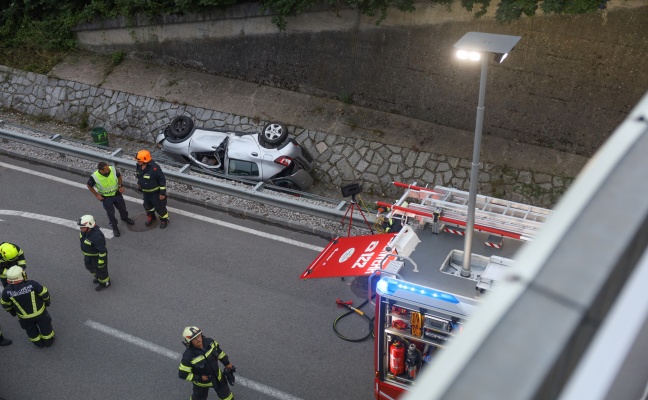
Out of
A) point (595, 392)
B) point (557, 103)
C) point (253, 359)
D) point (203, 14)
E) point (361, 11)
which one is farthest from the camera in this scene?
point (203, 14)

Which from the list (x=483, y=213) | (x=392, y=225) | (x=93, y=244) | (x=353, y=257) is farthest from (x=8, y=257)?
(x=483, y=213)

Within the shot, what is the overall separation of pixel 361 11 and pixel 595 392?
44.4 ft

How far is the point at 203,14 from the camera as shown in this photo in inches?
642

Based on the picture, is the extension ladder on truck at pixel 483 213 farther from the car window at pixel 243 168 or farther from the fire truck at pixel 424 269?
the car window at pixel 243 168

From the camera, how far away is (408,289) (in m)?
6.70

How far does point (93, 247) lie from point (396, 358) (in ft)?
16.1

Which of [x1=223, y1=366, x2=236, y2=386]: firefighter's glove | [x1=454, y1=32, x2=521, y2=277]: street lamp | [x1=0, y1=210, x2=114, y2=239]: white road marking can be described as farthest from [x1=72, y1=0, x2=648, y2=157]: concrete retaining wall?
[x1=223, y1=366, x2=236, y2=386]: firefighter's glove

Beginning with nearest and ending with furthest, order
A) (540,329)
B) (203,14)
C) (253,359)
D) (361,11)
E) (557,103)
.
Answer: (540,329) < (253,359) < (557,103) < (361,11) < (203,14)

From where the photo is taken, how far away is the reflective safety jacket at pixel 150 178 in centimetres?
1103

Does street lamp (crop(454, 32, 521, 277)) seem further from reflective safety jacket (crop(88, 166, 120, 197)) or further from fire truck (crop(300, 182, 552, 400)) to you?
reflective safety jacket (crop(88, 166, 120, 197))

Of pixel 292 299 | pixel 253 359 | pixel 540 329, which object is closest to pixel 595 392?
pixel 540 329

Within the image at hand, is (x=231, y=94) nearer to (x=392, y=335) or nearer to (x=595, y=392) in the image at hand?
(x=392, y=335)

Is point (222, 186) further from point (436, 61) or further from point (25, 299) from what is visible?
point (436, 61)

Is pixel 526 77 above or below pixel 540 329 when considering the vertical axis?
above
